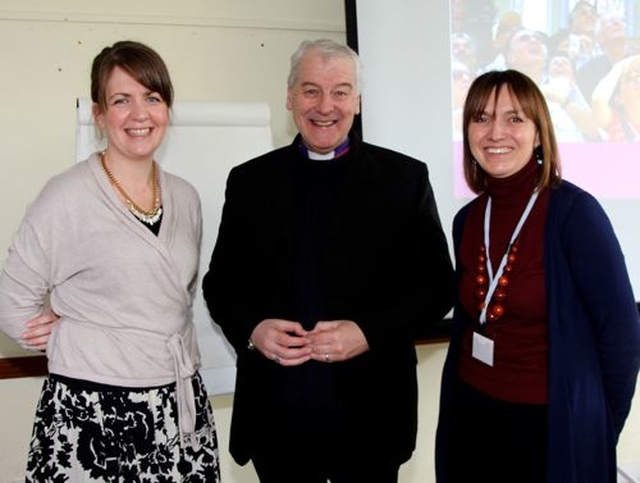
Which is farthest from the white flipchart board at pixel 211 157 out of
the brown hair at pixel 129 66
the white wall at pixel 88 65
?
the brown hair at pixel 129 66

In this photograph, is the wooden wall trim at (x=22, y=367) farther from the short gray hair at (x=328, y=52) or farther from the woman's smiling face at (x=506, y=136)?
the woman's smiling face at (x=506, y=136)

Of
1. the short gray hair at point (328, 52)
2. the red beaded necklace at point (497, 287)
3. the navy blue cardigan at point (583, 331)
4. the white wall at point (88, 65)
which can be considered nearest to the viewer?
the navy blue cardigan at point (583, 331)

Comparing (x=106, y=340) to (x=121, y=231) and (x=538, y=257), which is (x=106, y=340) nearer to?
(x=121, y=231)

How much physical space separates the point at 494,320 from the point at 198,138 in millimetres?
1129

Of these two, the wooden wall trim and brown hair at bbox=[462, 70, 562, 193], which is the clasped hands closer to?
brown hair at bbox=[462, 70, 562, 193]

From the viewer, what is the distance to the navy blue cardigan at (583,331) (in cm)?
124

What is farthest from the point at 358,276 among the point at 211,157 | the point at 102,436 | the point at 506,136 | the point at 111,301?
the point at 211,157

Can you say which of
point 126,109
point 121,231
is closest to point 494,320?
point 121,231

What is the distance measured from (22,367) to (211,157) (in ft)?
3.37

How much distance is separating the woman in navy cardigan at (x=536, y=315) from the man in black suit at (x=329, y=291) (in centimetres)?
16

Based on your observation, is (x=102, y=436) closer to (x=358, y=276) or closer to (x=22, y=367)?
(x=358, y=276)

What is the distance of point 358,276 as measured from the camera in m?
1.44

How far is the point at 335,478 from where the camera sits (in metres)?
1.53

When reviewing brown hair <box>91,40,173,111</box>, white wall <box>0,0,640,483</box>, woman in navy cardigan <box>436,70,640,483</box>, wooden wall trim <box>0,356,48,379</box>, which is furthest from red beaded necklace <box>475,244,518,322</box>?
wooden wall trim <box>0,356,48,379</box>
